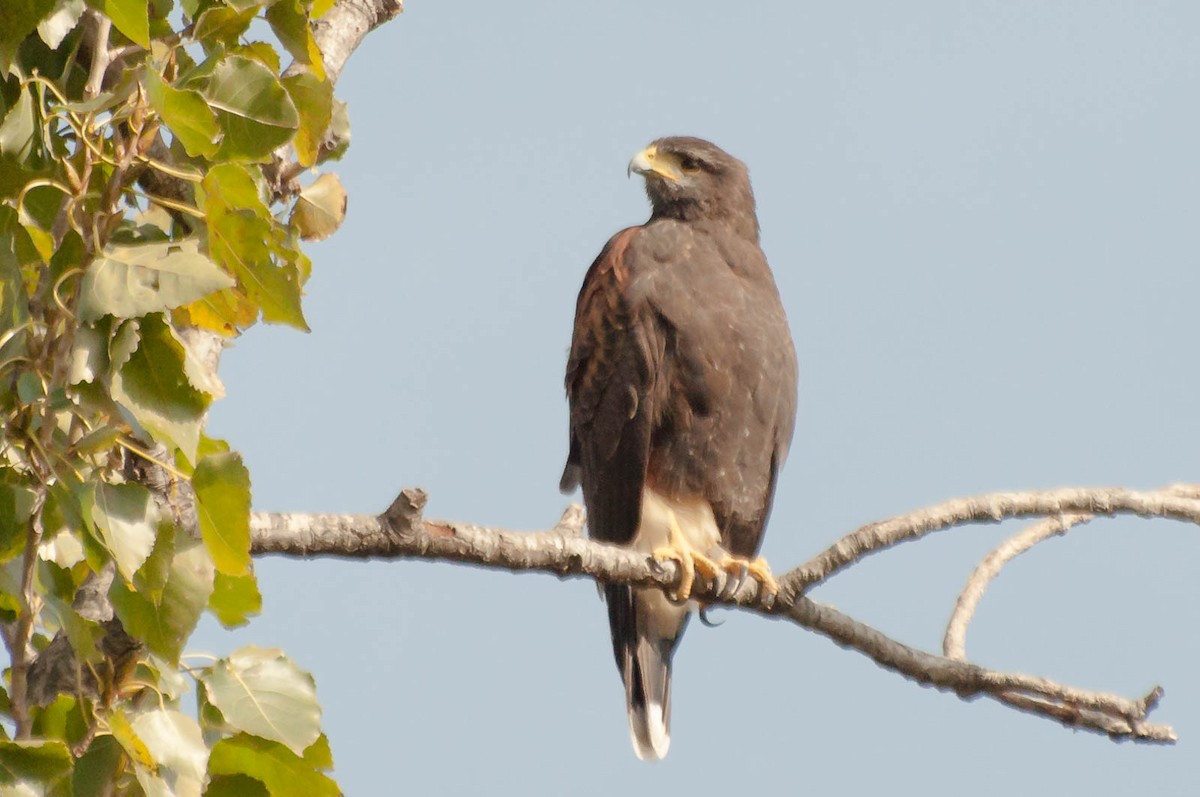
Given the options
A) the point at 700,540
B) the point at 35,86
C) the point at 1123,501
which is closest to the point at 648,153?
the point at 700,540

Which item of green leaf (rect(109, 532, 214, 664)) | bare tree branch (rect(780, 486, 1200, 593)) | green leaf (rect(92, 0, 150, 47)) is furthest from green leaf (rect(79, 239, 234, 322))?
bare tree branch (rect(780, 486, 1200, 593))

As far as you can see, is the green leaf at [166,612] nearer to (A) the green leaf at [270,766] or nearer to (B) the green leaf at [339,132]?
(A) the green leaf at [270,766]

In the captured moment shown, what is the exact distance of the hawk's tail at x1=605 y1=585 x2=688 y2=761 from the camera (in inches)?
221

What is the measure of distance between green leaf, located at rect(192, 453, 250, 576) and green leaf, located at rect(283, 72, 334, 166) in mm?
736

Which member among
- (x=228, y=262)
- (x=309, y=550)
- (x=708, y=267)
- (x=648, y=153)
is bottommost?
(x=309, y=550)

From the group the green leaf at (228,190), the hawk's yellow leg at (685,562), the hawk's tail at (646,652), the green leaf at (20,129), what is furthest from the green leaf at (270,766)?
the hawk's tail at (646,652)

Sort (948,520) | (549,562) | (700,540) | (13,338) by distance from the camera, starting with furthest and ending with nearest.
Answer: (700,540), (948,520), (549,562), (13,338)

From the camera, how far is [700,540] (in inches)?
217

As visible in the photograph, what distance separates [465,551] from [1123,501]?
1938 millimetres

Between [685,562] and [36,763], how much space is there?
2952mm

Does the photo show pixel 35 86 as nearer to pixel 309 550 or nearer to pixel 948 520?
pixel 309 550

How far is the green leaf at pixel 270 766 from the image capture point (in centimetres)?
213

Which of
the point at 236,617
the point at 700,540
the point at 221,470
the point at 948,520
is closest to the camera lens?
the point at 221,470

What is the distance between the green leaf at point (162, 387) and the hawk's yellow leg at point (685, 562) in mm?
2525
